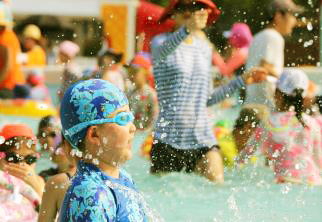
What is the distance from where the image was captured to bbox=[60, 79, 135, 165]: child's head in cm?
284

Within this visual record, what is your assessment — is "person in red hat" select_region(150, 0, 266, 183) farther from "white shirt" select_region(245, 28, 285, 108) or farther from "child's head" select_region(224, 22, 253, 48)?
"child's head" select_region(224, 22, 253, 48)

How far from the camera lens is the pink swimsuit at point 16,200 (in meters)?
4.83

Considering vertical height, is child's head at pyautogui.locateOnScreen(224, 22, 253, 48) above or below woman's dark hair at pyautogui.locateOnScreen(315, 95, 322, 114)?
above

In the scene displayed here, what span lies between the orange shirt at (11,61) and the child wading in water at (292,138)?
20.0 feet

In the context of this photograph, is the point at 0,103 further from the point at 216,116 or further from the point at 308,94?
the point at 308,94

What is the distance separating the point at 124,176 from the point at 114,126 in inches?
8.5

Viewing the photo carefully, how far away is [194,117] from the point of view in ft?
22.2

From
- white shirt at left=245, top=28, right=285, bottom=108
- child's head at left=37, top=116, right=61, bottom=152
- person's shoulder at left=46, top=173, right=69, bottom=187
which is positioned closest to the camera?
person's shoulder at left=46, top=173, right=69, bottom=187

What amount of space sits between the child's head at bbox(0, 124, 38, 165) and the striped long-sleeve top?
1.82 metres

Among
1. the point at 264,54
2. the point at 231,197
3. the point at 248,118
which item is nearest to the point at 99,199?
the point at 231,197

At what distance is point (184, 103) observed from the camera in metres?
6.71

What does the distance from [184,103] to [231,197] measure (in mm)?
930

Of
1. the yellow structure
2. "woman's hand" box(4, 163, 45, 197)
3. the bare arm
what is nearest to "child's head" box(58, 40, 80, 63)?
the bare arm

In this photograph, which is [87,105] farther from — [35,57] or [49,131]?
[35,57]
